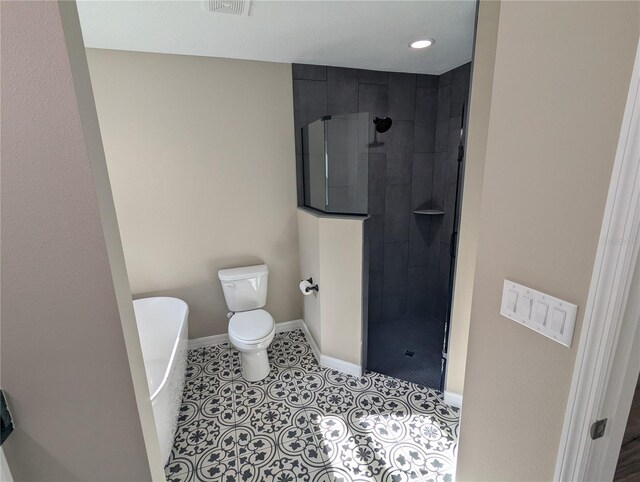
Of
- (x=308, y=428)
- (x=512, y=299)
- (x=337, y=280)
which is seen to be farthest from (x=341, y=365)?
(x=512, y=299)

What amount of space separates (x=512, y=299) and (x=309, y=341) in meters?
2.23

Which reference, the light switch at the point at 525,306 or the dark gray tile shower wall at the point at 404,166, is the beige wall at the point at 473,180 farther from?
the dark gray tile shower wall at the point at 404,166

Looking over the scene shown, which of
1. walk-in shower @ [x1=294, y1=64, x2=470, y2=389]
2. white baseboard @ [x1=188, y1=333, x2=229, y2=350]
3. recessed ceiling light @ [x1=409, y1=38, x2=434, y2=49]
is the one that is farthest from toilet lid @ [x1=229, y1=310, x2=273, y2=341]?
recessed ceiling light @ [x1=409, y1=38, x2=434, y2=49]

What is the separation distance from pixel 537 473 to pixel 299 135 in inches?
100

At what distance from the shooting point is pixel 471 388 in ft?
3.97

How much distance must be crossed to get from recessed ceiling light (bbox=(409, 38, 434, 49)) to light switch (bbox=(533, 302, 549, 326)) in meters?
1.94

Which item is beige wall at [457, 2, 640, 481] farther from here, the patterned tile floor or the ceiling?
the ceiling

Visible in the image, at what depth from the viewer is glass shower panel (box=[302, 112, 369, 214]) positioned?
2332mm

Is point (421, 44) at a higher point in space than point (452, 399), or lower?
higher

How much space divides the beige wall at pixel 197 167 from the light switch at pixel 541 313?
2220 mm

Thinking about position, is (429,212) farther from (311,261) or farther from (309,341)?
(309,341)

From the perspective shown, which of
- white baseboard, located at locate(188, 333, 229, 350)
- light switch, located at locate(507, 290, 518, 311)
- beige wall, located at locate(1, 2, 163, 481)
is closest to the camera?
beige wall, located at locate(1, 2, 163, 481)

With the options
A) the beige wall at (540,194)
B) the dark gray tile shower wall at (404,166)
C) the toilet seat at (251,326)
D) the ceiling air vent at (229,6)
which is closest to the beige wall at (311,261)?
the dark gray tile shower wall at (404,166)

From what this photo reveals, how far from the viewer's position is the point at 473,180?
1731mm
